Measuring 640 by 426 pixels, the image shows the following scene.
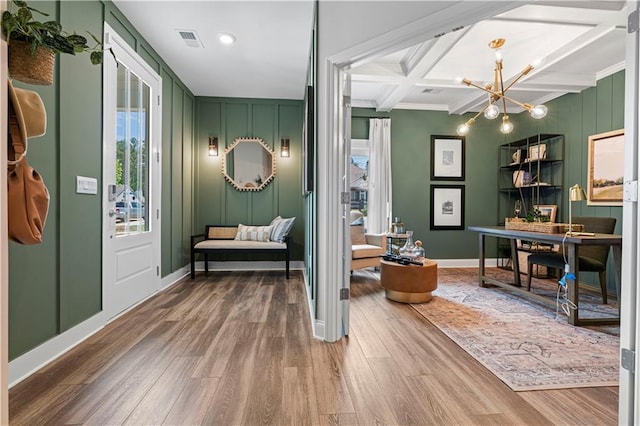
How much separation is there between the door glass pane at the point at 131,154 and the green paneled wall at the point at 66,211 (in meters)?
0.33

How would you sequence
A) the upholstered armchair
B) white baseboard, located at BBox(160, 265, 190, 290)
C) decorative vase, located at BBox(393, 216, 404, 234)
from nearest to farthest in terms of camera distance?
white baseboard, located at BBox(160, 265, 190, 290), the upholstered armchair, decorative vase, located at BBox(393, 216, 404, 234)

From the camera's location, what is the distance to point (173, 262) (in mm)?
4449

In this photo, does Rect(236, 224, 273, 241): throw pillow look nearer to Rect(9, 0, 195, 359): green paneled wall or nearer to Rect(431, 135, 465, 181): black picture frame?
Rect(9, 0, 195, 359): green paneled wall

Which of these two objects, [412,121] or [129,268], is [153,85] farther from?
[412,121]

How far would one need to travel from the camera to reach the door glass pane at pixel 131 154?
3094 millimetres

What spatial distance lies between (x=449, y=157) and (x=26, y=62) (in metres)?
5.64

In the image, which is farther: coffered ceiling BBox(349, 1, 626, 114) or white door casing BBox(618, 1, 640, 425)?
coffered ceiling BBox(349, 1, 626, 114)

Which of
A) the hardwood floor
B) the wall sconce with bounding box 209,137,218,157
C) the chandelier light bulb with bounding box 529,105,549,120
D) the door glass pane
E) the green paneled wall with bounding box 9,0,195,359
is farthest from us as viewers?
the wall sconce with bounding box 209,137,218,157

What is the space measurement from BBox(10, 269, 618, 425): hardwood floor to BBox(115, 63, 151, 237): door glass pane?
101 centimetres

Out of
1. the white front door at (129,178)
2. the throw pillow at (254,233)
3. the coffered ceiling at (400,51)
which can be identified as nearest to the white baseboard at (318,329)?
the white front door at (129,178)

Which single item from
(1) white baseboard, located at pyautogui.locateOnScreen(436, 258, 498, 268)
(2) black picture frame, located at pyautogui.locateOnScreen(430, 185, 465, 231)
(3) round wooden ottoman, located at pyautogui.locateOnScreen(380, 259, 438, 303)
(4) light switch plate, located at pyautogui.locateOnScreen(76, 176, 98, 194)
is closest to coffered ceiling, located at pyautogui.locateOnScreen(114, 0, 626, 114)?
(2) black picture frame, located at pyautogui.locateOnScreen(430, 185, 465, 231)

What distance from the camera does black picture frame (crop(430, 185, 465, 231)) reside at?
18.8ft

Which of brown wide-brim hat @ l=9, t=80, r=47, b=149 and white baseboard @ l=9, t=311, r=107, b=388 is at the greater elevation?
brown wide-brim hat @ l=9, t=80, r=47, b=149

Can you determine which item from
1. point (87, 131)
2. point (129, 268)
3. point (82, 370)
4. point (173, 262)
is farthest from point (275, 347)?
point (173, 262)
